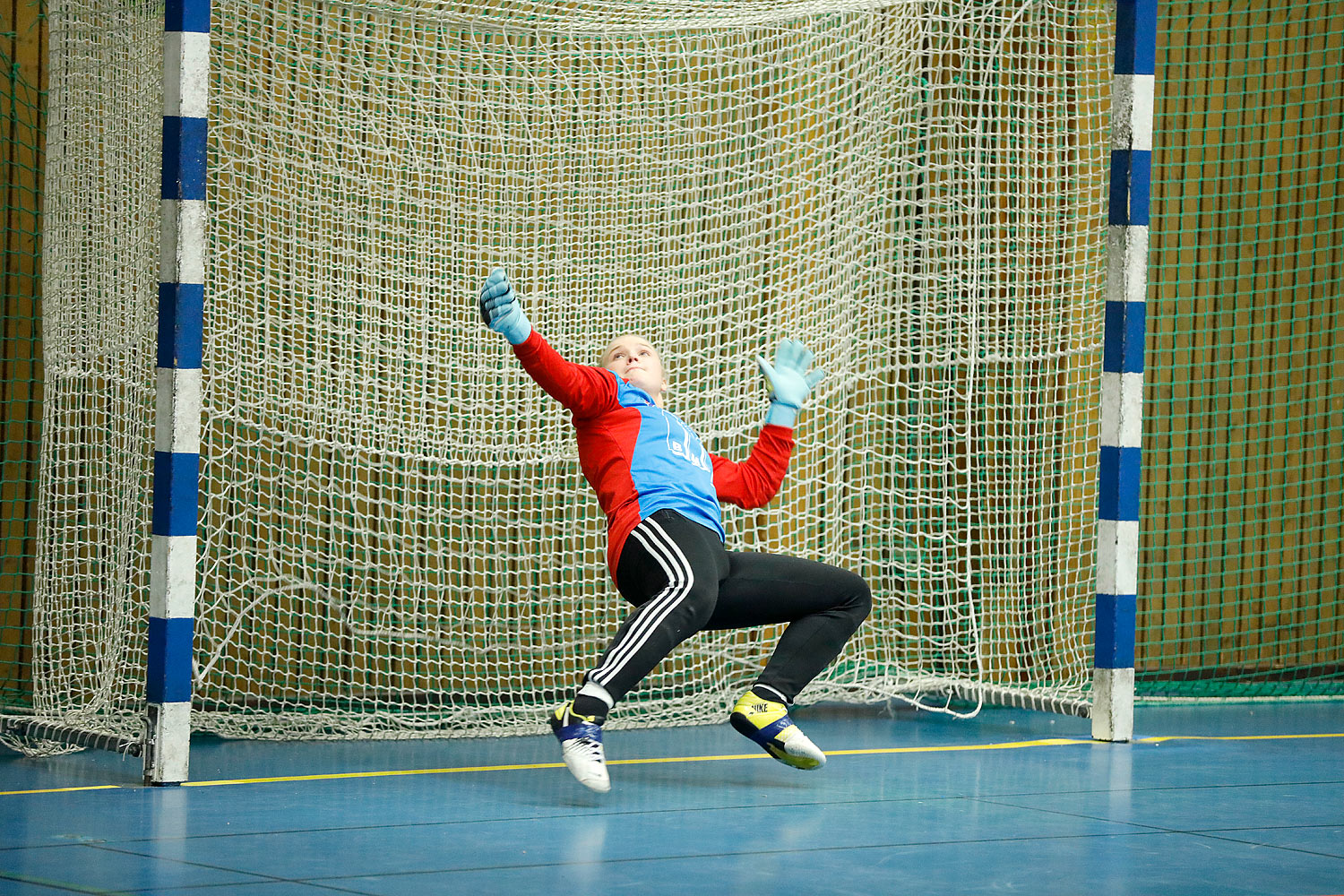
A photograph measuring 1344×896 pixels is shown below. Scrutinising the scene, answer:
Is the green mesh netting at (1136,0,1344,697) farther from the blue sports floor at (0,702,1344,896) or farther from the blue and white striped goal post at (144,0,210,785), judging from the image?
the blue and white striped goal post at (144,0,210,785)

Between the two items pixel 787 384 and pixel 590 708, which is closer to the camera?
pixel 590 708

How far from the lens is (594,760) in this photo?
13.5 ft

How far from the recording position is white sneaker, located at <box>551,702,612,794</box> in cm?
409

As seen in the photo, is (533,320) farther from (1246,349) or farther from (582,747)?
(1246,349)

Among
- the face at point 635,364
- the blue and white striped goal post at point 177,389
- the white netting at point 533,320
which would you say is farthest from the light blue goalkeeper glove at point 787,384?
the blue and white striped goal post at point 177,389

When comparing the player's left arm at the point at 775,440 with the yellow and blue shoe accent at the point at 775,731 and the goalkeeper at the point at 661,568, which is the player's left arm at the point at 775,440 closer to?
the goalkeeper at the point at 661,568

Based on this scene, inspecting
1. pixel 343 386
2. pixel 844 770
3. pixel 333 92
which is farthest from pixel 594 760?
pixel 333 92

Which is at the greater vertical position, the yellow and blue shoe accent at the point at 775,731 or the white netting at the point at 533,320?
the white netting at the point at 533,320

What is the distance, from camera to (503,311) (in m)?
4.15

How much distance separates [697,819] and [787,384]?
1420mm

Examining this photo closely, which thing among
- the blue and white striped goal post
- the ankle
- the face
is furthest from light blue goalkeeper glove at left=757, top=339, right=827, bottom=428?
the blue and white striped goal post

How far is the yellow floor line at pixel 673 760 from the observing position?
13.9 ft

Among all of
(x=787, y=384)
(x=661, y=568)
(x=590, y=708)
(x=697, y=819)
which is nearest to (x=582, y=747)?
(x=590, y=708)

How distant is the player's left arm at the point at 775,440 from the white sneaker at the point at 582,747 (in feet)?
2.99
